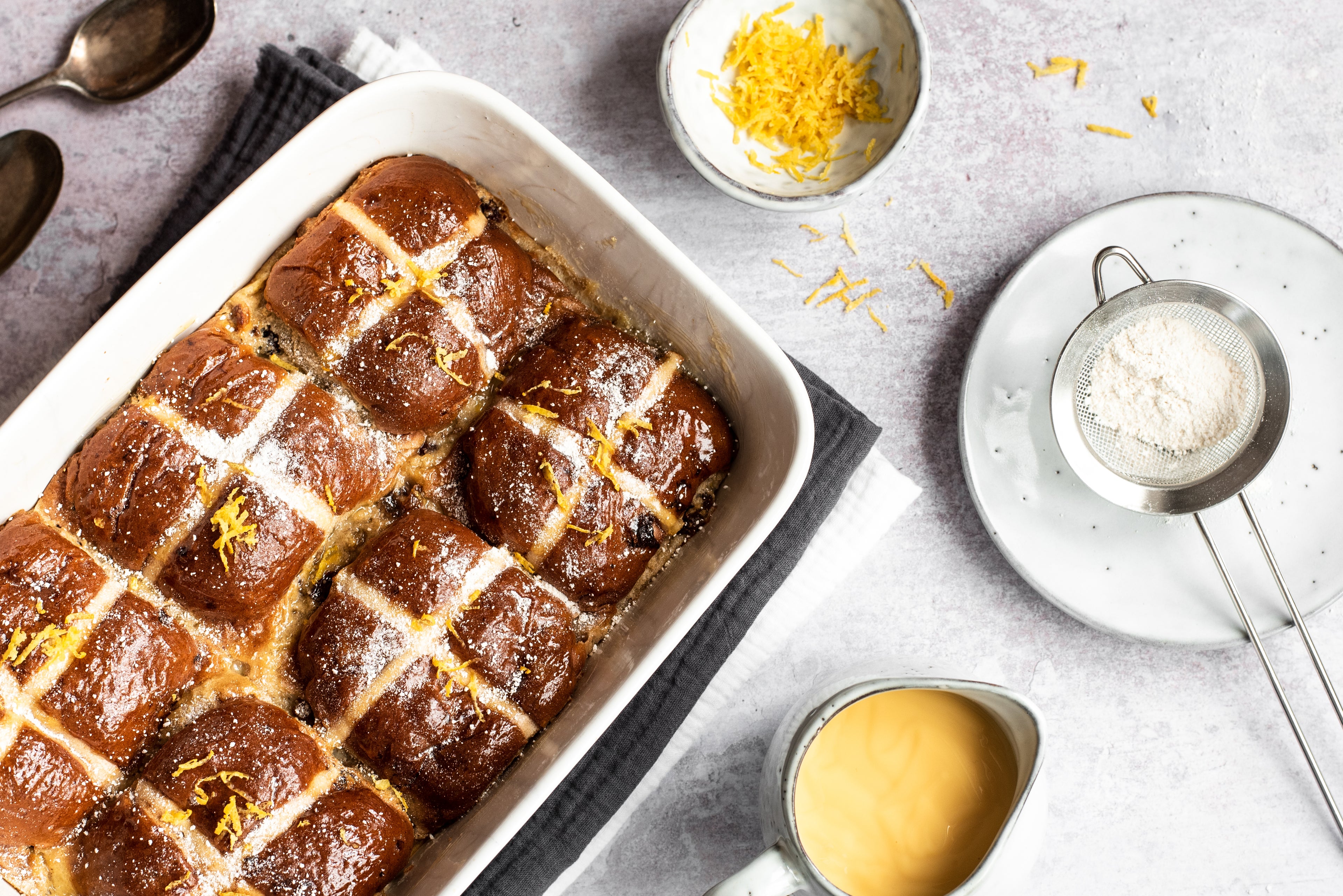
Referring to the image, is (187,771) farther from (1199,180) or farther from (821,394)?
(1199,180)

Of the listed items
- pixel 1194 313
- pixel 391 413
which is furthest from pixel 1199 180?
pixel 391 413

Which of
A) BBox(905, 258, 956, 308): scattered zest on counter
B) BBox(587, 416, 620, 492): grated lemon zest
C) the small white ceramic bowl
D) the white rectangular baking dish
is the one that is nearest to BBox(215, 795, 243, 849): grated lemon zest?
the white rectangular baking dish

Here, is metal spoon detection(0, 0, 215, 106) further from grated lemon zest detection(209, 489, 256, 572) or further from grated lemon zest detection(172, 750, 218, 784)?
grated lemon zest detection(172, 750, 218, 784)

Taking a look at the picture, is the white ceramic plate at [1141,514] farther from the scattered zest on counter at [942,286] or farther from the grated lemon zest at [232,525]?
the grated lemon zest at [232,525]

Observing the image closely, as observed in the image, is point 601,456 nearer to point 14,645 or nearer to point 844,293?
point 844,293

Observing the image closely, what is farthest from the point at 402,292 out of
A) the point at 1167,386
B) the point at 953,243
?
the point at 1167,386

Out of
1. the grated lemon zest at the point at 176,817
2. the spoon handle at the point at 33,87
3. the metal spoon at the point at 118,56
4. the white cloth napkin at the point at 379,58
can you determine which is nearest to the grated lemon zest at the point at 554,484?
the grated lemon zest at the point at 176,817

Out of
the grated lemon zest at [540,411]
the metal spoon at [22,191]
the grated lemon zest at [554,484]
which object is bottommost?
the metal spoon at [22,191]
